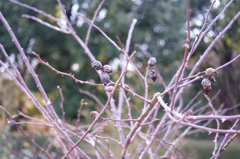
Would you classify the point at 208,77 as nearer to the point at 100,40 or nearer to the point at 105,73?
the point at 105,73

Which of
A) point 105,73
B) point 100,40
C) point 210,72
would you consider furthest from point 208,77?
point 100,40

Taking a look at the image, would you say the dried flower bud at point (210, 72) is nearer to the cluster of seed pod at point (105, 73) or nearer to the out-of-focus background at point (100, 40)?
the cluster of seed pod at point (105, 73)

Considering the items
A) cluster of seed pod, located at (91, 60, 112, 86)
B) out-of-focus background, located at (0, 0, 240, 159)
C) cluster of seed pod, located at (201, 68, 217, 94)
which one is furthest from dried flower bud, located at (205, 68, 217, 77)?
out-of-focus background, located at (0, 0, 240, 159)

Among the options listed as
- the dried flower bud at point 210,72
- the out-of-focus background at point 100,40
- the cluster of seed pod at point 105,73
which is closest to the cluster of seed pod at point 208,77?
the dried flower bud at point 210,72

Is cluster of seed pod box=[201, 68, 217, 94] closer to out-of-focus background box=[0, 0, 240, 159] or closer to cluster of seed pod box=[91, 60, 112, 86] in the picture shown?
cluster of seed pod box=[91, 60, 112, 86]

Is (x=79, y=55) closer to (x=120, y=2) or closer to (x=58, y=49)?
(x=58, y=49)

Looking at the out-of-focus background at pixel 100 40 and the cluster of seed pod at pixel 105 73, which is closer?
the cluster of seed pod at pixel 105 73

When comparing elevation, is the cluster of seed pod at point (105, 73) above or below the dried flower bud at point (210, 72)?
below

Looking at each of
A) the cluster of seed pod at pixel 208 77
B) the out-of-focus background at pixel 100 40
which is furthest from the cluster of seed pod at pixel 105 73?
the out-of-focus background at pixel 100 40

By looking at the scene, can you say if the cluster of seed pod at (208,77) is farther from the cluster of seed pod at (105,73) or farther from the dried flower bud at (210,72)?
the cluster of seed pod at (105,73)

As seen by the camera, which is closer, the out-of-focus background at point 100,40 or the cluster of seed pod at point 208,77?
the cluster of seed pod at point 208,77

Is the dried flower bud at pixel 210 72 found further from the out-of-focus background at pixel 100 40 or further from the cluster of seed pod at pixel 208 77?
the out-of-focus background at pixel 100 40

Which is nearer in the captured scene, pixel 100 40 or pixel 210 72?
pixel 210 72
